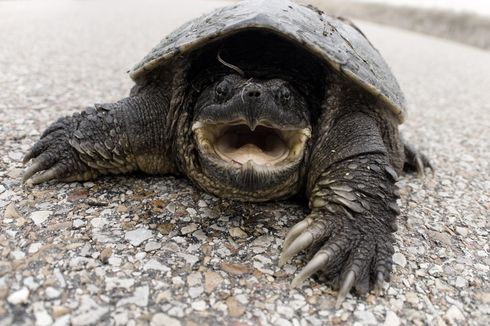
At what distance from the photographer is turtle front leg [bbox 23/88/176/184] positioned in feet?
7.99

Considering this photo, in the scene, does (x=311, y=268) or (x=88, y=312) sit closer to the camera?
(x=88, y=312)

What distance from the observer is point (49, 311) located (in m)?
1.58

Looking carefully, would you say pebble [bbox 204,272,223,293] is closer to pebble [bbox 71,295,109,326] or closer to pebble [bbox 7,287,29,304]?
pebble [bbox 71,295,109,326]

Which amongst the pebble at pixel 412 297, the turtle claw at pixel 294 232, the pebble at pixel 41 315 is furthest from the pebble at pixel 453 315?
the pebble at pixel 41 315

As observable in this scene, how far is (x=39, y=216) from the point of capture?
7.09ft

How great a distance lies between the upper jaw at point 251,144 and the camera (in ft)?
7.07

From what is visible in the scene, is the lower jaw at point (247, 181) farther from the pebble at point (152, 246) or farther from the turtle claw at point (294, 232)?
the pebble at point (152, 246)

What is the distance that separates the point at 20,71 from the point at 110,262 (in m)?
3.53

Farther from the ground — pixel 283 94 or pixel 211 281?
pixel 283 94

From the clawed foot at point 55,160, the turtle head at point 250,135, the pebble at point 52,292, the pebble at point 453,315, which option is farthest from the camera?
the clawed foot at point 55,160

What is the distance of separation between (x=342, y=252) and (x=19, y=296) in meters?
1.30

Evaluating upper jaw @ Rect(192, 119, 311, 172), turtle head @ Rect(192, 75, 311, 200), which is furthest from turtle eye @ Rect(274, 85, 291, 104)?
upper jaw @ Rect(192, 119, 311, 172)

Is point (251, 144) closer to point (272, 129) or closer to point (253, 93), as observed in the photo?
point (272, 129)

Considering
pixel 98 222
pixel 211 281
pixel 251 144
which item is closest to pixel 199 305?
pixel 211 281
